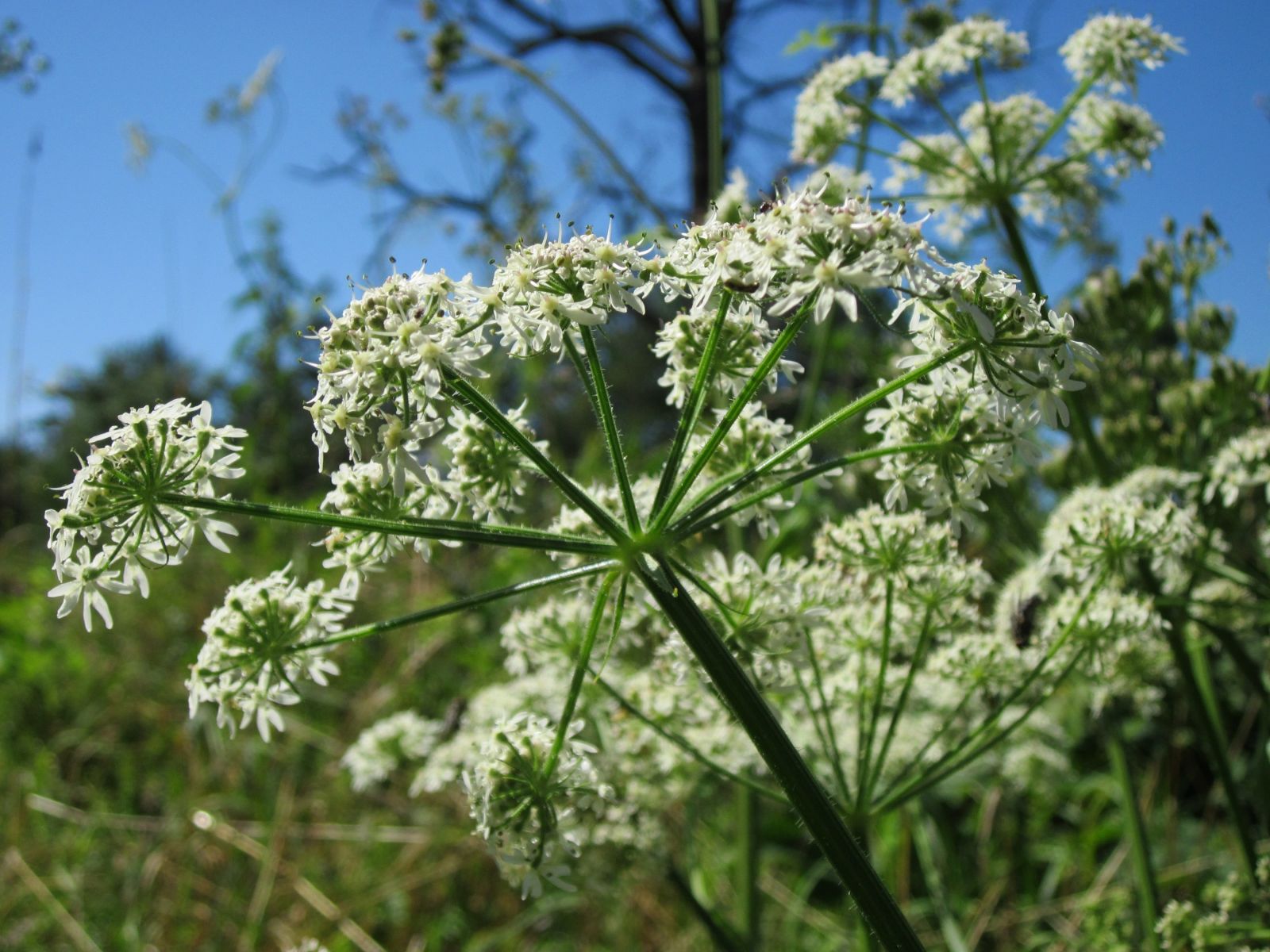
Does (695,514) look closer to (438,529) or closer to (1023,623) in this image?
(438,529)

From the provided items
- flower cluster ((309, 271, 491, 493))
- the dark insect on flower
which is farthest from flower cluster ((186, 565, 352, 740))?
the dark insect on flower

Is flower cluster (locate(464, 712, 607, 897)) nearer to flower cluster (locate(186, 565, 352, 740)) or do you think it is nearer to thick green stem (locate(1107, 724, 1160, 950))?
flower cluster (locate(186, 565, 352, 740))

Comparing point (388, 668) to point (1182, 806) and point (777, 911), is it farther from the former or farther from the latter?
point (1182, 806)

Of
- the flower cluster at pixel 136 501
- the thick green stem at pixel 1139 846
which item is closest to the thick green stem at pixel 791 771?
the flower cluster at pixel 136 501

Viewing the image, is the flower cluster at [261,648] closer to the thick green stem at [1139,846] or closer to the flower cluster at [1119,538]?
the flower cluster at [1119,538]

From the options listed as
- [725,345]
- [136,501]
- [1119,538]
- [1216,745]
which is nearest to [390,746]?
[136,501]
